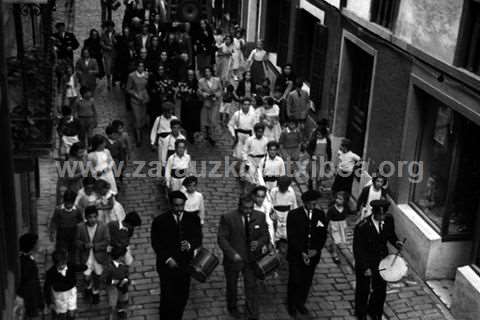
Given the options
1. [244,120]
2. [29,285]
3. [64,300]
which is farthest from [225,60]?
[29,285]

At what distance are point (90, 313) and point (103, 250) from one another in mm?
963

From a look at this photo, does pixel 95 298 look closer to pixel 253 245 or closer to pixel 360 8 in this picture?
pixel 253 245

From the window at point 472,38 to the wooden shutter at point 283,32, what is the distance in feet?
30.9

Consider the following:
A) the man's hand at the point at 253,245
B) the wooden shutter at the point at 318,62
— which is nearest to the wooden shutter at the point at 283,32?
the wooden shutter at the point at 318,62

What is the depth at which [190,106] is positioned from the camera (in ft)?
54.7

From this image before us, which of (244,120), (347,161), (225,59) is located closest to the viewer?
(347,161)

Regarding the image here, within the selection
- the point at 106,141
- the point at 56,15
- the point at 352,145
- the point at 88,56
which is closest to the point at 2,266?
the point at 106,141

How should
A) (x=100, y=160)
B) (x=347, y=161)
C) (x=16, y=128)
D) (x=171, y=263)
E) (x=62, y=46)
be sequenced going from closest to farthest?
(x=16, y=128) → (x=171, y=263) → (x=100, y=160) → (x=347, y=161) → (x=62, y=46)

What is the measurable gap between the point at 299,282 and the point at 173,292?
180 centimetres

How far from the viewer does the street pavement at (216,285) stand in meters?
10.8

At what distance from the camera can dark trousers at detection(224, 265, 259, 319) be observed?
10188mm

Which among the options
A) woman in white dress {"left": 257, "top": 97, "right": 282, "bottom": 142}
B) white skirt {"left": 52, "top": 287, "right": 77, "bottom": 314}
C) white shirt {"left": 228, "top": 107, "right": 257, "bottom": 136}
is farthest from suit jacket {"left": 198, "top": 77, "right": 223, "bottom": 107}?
white skirt {"left": 52, "top": 287, "right": 77, "bottom": 314}

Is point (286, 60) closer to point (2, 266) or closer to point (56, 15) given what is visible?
point (56, 15)

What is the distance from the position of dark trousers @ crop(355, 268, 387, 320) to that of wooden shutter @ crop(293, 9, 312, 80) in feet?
30.1
